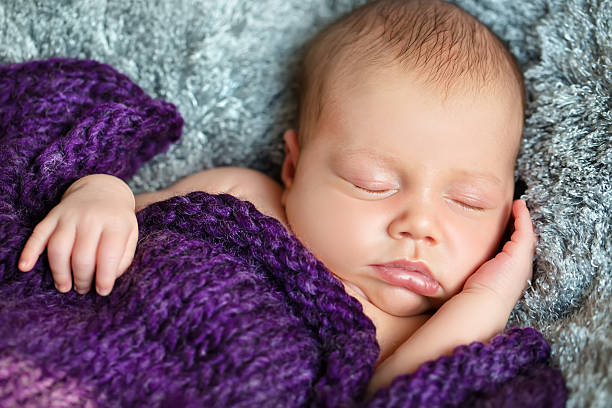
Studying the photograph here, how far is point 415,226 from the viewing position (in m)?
1.25

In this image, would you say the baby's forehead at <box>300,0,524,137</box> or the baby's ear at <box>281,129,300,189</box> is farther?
the baby's ear at <box>281,129,300,189</box>

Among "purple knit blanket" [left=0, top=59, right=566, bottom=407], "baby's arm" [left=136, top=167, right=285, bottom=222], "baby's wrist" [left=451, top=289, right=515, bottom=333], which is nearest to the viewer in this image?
"purple knit blanket" [left=0, top=59, right=566, bottom=407]

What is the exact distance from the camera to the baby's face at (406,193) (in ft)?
4.22

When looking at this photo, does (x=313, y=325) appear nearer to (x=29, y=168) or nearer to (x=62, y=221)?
(x=62, y=221)

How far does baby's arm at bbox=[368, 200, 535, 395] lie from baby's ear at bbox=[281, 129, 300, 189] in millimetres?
499

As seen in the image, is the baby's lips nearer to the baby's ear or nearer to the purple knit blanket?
the purple knit blanket

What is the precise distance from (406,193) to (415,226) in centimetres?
8

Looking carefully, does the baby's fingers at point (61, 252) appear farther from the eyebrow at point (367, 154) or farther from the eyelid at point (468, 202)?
the eyelid at point (468, 202)

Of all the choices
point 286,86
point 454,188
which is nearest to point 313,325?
point 454,188

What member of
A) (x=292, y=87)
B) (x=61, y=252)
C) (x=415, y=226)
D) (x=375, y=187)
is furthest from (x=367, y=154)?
(x=61, y=252)

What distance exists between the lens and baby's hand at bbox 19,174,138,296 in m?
1.13

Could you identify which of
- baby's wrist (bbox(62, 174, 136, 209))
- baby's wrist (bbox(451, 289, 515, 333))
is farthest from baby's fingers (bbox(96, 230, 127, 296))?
baby's wrist (bbox(451, 289, 515, 333))

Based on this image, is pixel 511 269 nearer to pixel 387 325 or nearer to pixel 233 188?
pixel 387 325

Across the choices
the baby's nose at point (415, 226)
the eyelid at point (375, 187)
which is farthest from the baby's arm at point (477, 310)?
the eyelid at point (375, 187)
